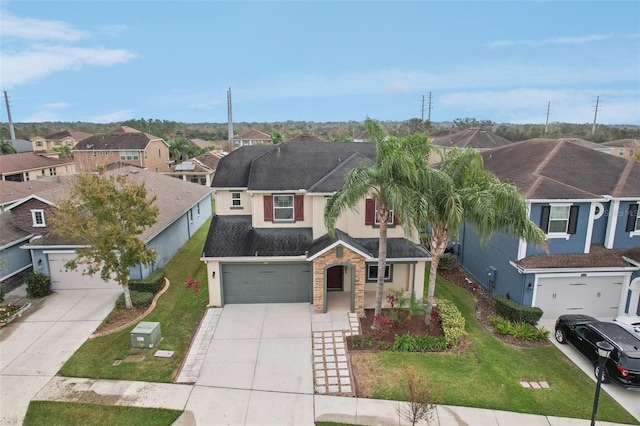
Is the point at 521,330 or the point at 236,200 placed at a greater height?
the point at 236,200

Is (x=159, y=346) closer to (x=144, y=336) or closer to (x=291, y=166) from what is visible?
(x=144, y=336)

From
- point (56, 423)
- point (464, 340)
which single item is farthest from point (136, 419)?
point (464, 340)

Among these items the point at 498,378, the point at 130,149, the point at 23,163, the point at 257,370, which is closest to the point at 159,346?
the point at 257,370

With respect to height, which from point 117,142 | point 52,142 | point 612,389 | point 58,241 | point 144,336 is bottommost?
point 612,389

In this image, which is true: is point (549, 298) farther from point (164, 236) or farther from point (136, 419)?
point (164, 236)

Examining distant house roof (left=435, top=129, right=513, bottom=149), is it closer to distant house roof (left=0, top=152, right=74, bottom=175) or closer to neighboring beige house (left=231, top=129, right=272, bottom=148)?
neighboring beige house (left=231, top=129, right=272, bottom=148)

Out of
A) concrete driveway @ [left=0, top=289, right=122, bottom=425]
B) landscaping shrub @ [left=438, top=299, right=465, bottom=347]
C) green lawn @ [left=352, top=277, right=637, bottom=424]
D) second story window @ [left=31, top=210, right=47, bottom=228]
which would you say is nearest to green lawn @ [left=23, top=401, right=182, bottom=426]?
concrete driveway @ [left=0, top=289, right=122, bottom=425]
